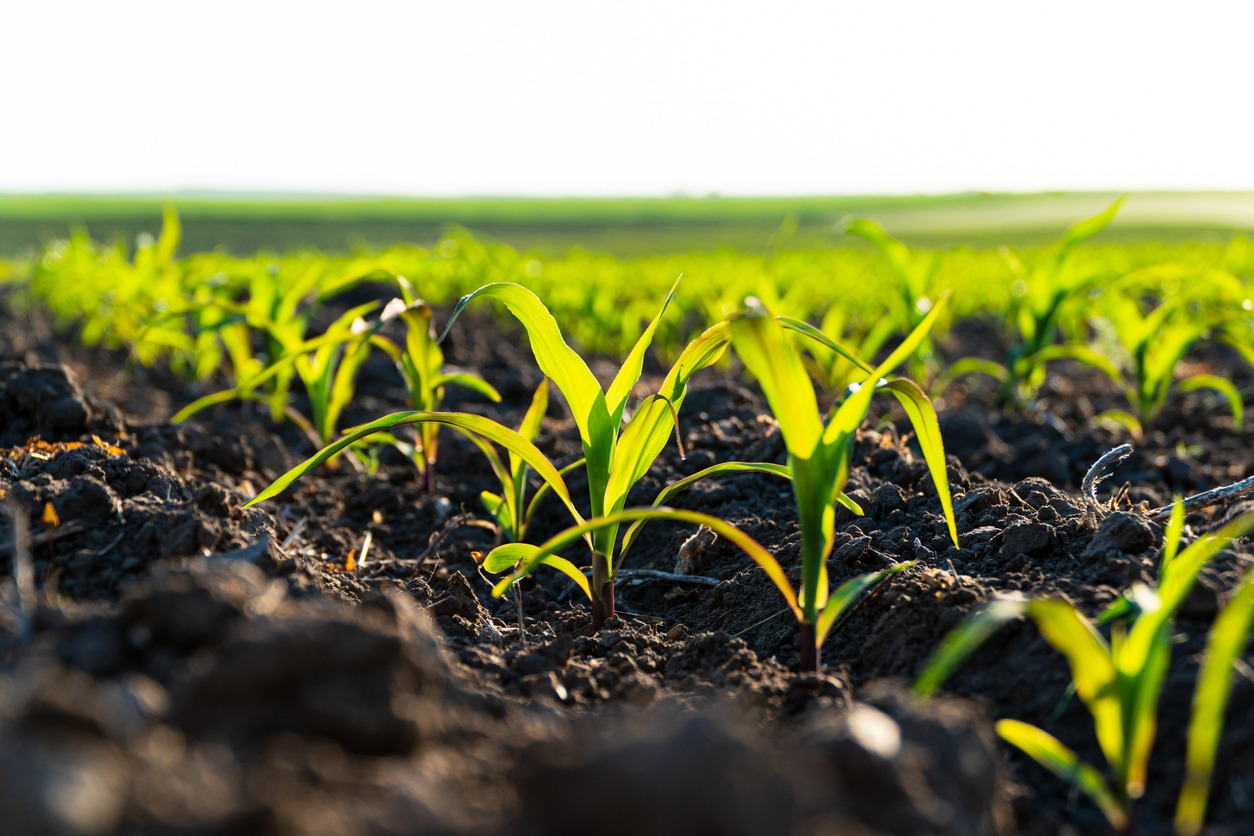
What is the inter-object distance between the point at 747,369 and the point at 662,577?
2.01 m

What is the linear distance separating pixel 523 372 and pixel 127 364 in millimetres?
2265

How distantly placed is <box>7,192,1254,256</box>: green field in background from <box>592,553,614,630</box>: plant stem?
18.2 meters

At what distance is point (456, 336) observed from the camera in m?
5.51

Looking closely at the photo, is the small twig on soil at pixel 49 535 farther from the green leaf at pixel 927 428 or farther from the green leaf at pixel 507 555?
the green leaf at pixel 927 428

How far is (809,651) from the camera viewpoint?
1456mm

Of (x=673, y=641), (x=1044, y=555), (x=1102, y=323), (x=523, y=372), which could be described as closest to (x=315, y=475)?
(x=523, y=372)

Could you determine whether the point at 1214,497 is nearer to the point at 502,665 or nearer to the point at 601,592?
→ the point at 601,592

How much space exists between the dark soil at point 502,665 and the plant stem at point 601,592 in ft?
0.18

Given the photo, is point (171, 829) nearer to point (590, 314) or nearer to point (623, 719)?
point (623, 719)

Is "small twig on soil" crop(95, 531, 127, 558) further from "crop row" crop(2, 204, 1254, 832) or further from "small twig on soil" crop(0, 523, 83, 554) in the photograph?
"crop row" crop(2, 204, 1254, 832)

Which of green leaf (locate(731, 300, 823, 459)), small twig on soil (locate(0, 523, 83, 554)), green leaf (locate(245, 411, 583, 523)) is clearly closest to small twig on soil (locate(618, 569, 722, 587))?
green leaf (locate(245, 411, 583, 523))

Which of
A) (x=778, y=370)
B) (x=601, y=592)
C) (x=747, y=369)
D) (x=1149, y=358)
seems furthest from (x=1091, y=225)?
(x=778, y=370)

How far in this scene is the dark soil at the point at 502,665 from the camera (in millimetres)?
774

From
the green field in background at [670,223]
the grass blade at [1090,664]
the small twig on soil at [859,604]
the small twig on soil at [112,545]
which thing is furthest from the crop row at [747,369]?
the green field in background at [670,223]
